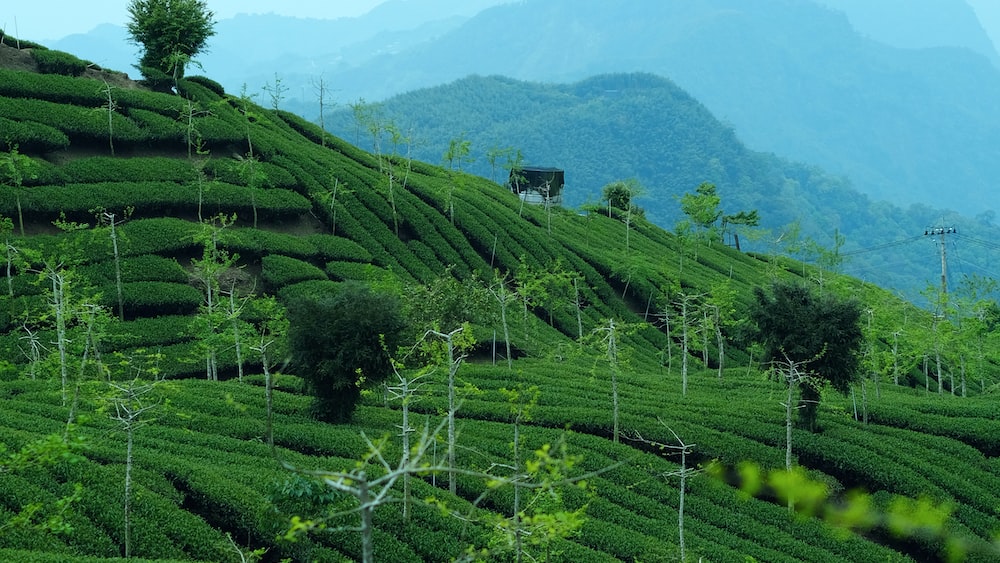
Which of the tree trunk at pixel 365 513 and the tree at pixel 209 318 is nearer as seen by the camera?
the tree trunk at pixel 365 513

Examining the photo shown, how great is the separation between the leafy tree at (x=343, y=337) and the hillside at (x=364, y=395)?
93.4 inches

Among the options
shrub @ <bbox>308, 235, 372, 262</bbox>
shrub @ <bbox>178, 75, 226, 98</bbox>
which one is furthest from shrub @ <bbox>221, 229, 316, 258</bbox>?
shrub @ <bbox>178, 75, 226, 98</bbox>

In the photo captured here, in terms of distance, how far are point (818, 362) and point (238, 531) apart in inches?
1041

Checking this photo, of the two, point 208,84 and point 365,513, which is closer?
point 365,513

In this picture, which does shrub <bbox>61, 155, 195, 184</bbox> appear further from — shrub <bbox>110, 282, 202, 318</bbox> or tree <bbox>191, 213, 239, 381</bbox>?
shrub <bbox>110, 282, 202, 318</bbox>

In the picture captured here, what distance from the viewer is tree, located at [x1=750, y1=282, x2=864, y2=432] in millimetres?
39594

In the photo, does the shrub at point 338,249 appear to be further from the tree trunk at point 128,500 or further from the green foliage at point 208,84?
the tree trunk at point 128,500

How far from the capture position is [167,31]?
76688 mm

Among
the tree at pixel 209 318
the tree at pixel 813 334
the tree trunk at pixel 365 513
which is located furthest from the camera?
the tree at pixel 209 318

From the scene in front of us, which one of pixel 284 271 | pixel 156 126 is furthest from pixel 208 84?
pixel 284 271

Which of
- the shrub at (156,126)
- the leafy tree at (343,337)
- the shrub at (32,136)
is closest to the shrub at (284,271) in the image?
the shrub at (156,126)

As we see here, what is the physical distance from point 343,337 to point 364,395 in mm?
5727

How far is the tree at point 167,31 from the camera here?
76.2 metres

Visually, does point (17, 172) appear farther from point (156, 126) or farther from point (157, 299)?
point (156, 126)
